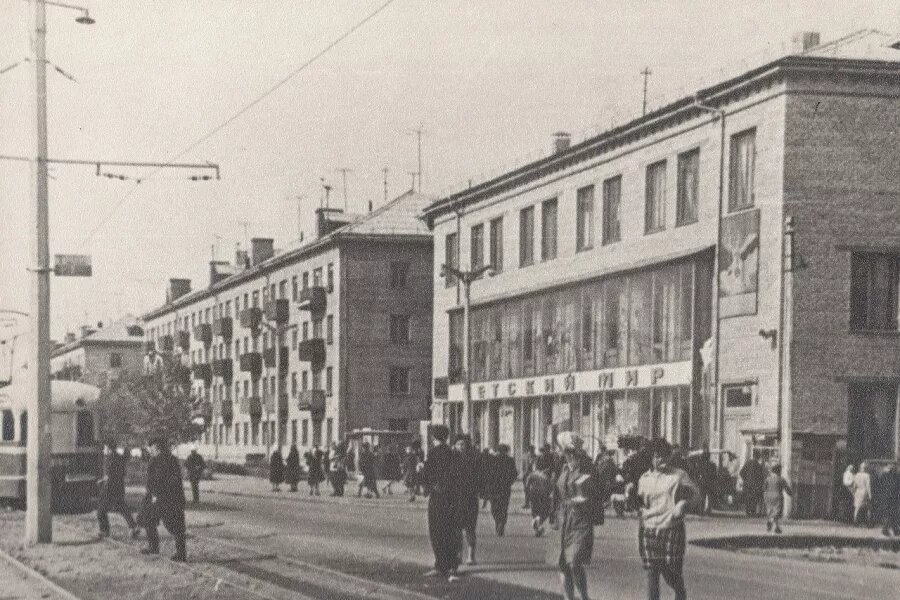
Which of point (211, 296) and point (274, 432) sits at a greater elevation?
point (211, 296)

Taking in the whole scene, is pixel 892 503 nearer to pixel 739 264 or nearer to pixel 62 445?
pixel 739 264

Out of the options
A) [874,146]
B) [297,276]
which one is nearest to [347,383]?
[297,276]

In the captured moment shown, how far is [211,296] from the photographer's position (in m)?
94.4

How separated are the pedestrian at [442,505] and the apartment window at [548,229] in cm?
3174

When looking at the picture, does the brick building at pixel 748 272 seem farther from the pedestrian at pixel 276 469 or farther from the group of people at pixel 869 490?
the pedestrian at pixel 276 469

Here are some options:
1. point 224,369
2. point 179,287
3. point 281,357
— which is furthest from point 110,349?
point 281,357

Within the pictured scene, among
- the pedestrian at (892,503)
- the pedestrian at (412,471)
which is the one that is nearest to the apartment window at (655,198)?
the pedestrian at (412,471)

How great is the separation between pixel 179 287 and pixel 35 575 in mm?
102443

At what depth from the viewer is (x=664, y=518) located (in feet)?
37.1

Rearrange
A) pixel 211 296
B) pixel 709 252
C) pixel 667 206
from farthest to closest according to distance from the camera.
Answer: pixel 211 296 → pixel 667 206 → pixel 709 252

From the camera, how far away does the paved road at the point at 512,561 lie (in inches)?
595

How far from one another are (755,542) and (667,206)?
17653mm

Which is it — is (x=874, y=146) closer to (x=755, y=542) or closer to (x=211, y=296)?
(x=755, y=542)

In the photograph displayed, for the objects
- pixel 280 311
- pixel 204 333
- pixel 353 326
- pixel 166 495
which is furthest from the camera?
pixel 204 333
